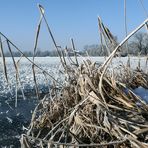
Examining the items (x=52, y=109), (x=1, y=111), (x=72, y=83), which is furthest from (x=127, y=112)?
(x=1, y=111)

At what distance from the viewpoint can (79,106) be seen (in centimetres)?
157

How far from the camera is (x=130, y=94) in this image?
5.11ft

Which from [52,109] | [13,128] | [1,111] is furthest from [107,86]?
[1,111]

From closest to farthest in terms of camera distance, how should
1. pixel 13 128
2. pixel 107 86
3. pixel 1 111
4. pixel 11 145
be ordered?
1. pixel 107 86
2. pixel 11 145
3. pixel 13 128
4. pixel 1 111

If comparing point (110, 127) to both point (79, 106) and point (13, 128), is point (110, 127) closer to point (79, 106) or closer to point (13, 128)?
point (79, 106)

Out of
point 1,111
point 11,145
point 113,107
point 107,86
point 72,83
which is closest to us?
point 113,107

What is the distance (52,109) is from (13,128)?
50.4 inches

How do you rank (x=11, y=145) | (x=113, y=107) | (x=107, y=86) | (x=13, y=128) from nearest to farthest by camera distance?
(x=113, y=107) → (x=107, y=86) → (x=11, y=145) → (x=13, y=128)

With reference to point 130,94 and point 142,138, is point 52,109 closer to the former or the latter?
point 130,94

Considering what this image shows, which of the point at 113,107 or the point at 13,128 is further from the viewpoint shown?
the point at 13,128

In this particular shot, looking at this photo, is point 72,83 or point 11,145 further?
point 11,145

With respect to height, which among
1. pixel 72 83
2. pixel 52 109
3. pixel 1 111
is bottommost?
pixel 1 111

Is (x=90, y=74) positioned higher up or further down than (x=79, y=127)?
higher up

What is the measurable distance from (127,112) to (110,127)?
12 centimetres
